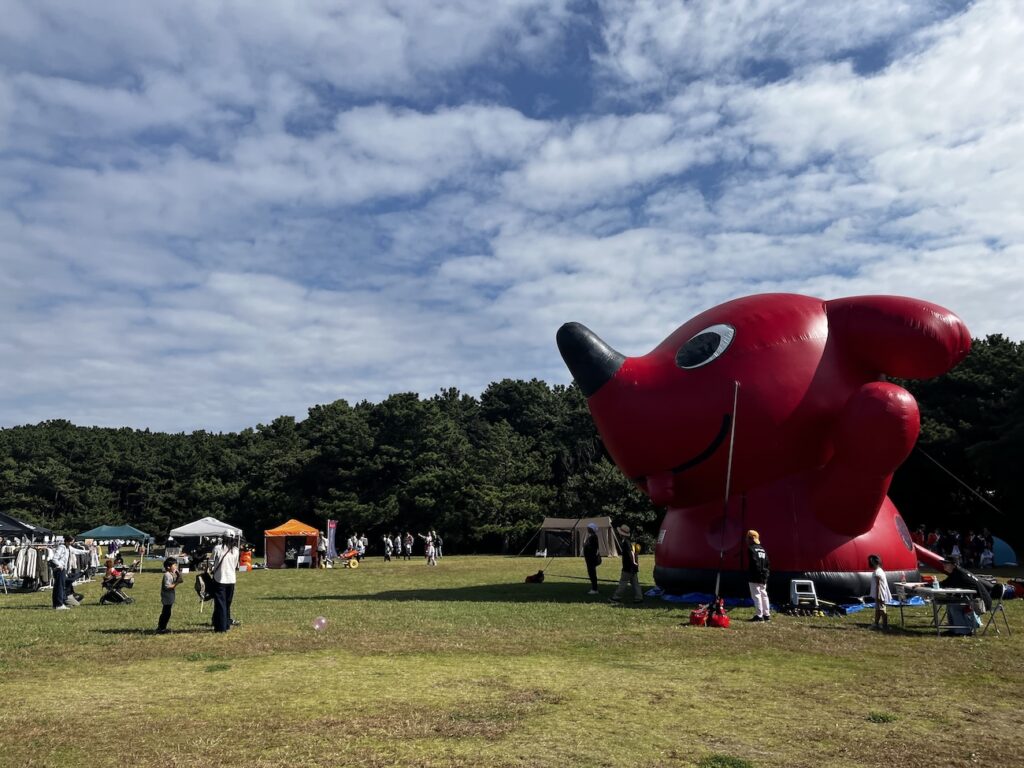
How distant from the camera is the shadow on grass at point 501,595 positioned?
17.2 metres

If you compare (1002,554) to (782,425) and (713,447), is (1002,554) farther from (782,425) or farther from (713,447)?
(713,447)

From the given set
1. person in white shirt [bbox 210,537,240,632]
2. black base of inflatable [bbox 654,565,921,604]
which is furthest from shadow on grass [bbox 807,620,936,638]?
person in white shirt [bbox 210,537,240,632]

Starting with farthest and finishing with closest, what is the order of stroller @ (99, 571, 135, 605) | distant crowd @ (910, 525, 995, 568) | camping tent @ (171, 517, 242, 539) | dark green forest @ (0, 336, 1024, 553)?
dark green forest @ (0, 336, 1024, 553), camping tent @ (171, 517, 242, 539), distant crowd @ (910, 525, 995, 568), stroller @ (99, 571, 135, 605)

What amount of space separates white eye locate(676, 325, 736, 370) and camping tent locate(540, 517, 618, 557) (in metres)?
27.7

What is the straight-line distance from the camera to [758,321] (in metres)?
15.5

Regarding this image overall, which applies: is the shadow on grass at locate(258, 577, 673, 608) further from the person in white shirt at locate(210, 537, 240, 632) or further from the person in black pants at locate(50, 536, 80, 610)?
the person in white shirt at locate(210, 537, 240, 632)

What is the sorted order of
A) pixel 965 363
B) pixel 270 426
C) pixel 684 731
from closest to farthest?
pixel 684 731 < pixel 965 363 < pixel 270 426

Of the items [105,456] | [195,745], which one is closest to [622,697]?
[195,745]

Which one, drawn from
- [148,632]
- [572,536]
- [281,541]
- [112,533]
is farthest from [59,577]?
[572,536]

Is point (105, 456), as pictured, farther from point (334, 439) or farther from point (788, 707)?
point (788, 707)

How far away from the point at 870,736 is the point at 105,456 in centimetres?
9468

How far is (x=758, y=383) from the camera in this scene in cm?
1485

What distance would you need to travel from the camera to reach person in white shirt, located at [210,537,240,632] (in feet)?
42.4

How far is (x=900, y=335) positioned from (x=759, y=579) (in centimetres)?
528
